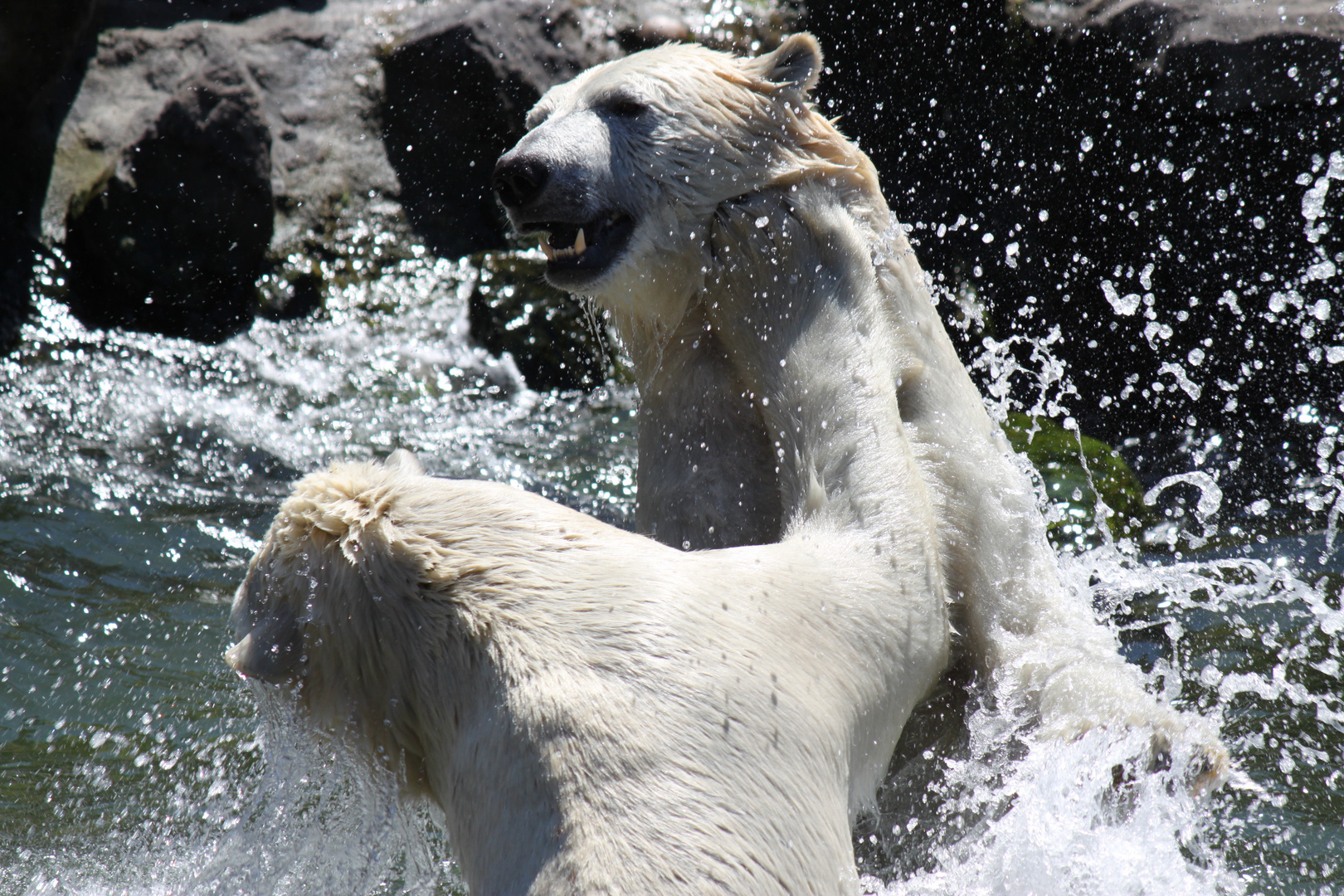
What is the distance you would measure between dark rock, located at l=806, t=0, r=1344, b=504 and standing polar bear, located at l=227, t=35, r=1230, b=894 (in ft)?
12.9

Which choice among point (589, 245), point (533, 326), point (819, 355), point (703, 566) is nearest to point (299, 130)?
point (533, 326)

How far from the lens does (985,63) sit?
24.6 ft

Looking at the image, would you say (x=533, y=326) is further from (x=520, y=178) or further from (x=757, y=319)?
(x=757, y=319)

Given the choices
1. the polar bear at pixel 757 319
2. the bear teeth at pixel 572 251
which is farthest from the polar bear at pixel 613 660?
the bear teeth at pixel 572 251

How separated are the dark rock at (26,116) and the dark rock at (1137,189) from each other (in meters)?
4.79

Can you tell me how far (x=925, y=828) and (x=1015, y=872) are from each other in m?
0.18

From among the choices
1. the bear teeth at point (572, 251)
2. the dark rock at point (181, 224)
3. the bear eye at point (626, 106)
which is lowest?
the dark rock at point (181, 224)

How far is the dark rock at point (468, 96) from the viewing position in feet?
27.9

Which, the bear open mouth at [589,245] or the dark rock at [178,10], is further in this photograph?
the dark rock at [178,10]

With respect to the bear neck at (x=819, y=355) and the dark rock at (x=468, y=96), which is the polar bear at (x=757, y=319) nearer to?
the bear neck at (x=819, y=355)

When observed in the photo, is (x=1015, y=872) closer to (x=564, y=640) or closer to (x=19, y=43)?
(x=564, y=640)

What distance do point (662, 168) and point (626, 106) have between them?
0.72 feet

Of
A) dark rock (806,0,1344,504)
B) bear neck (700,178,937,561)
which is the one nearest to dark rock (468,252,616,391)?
→ dark rock (806,0,1344,504)

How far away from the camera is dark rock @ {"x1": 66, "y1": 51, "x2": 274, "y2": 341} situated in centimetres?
735
